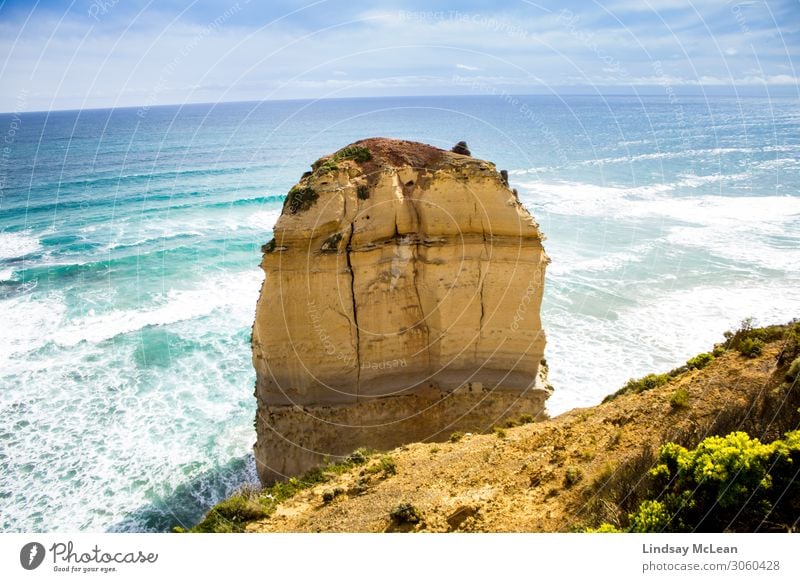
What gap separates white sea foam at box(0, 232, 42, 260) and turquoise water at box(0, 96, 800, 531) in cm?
21

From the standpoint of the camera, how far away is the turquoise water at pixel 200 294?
1800 centimetres

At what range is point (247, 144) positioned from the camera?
265 ft

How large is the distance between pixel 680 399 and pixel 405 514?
228 inches

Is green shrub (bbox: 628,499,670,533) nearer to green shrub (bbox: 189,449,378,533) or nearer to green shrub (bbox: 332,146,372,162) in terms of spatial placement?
green shrub (bbox: 189,449,378,533)

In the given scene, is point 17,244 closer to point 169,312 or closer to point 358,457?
point 169,312

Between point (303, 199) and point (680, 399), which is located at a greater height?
point (303, 199)

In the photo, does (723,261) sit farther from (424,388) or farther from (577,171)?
(577,171)

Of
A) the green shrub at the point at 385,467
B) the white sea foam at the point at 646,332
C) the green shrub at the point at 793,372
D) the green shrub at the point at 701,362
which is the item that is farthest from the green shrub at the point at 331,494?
the white sea foam at the point at 646,332

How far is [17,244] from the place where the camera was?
136ft

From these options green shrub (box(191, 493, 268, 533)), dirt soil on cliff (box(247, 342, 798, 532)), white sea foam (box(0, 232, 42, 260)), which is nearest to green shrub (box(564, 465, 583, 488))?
dirt soil on cliff (box(247, 342, 798, 532))

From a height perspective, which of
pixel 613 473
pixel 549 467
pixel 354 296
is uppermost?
pixel 354 296

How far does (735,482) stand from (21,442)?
72.0 feet

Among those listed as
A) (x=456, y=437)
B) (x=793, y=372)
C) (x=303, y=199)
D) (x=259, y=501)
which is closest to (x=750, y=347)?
(x=793, y=372)

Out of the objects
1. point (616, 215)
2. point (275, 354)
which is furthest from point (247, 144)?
point (275, 354)
